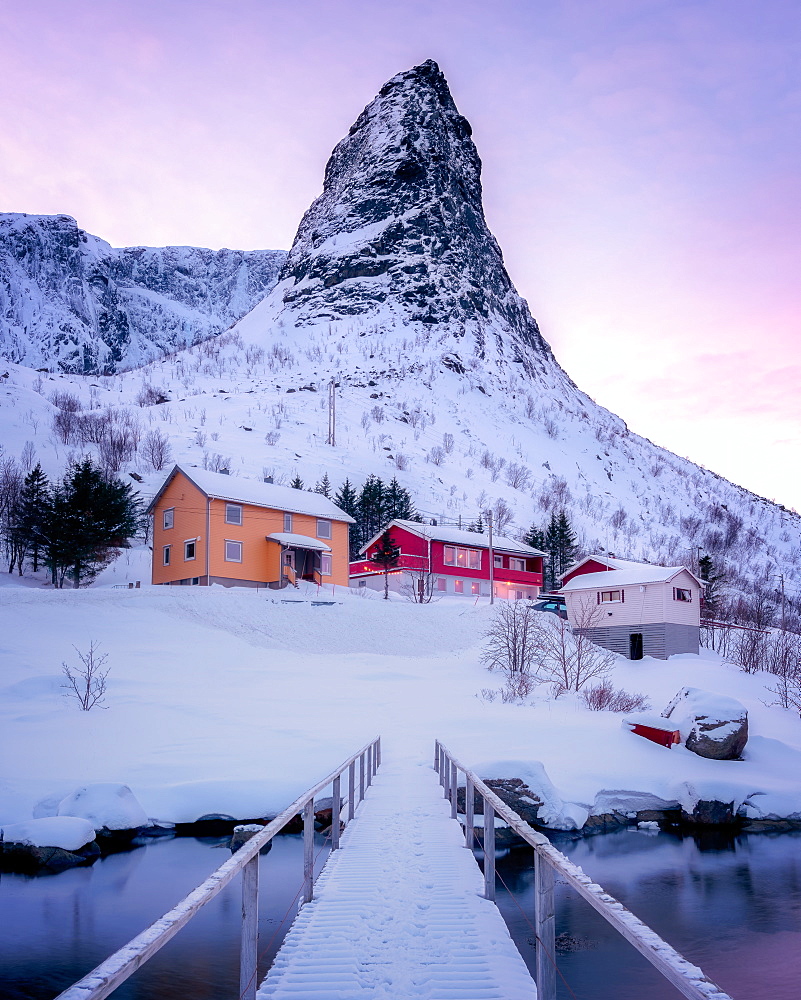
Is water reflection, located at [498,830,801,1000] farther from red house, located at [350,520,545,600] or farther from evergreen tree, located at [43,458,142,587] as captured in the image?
red house, located at [350,520,545,600]

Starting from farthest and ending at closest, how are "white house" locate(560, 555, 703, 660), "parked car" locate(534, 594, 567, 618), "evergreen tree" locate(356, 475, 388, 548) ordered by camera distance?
"evergreen tree" locate(356, 475, 388, 548), "parked car" locate(534, 594, 567, 618), "white house" locate(560, 555, 703, 660)

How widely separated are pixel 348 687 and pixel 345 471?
5873 centimetres

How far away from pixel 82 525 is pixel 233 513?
9.50 metres

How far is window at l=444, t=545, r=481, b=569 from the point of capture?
65.8 m

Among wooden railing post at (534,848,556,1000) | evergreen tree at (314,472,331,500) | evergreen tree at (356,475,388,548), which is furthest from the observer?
evergreen tree at (314,472,331,500)

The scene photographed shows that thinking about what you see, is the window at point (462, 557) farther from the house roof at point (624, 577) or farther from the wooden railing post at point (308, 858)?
the wooden railing post at point (308, 858)

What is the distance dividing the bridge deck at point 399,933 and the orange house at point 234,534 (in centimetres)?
3465

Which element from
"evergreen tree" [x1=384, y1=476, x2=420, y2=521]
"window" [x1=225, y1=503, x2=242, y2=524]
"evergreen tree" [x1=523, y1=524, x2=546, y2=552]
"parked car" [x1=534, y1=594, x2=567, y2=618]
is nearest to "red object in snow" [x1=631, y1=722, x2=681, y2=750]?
"window" [x1=225, y1=503, x2=242, y2=524]

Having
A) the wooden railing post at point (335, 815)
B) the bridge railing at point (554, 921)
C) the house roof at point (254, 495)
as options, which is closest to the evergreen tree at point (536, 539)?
the house roof at point (254, 495)

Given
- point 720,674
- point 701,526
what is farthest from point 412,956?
point 701,526

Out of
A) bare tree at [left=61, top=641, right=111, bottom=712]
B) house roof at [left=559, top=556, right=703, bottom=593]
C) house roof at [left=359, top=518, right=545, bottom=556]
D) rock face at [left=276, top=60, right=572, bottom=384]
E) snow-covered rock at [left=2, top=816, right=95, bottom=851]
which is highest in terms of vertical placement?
rock face at [left=276, top=60, right=572, bottom=384]

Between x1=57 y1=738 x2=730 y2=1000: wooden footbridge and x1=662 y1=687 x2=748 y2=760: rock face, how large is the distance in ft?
53.5

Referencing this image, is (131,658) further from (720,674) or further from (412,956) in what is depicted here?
(720,674)

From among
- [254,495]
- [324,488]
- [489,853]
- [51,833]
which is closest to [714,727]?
[489,853]
